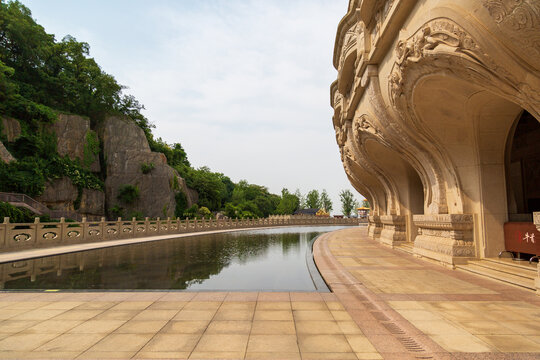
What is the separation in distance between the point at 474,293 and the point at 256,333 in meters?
4.09

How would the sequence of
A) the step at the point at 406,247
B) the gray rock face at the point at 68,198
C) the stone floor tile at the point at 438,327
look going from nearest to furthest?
the stone floor tile at the point at 438,327 → the step at the point at 406,247 → the gray rock face at the point at 68,198

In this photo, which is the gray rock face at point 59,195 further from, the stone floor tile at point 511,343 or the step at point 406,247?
the stone floor tile at point 511,343

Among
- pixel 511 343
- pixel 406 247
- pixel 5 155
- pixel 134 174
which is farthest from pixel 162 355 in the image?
pixel 134 174

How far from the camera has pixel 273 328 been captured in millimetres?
3654

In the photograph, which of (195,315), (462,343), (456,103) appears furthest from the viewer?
(456,103)

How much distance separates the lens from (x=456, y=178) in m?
7.70

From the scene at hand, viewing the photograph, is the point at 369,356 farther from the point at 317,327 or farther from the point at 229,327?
the point at 229,327

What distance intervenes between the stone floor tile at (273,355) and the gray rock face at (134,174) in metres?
32.8

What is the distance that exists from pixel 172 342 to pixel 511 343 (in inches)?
149

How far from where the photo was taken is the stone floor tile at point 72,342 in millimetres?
3112

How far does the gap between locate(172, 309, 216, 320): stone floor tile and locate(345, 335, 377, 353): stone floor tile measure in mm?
1937

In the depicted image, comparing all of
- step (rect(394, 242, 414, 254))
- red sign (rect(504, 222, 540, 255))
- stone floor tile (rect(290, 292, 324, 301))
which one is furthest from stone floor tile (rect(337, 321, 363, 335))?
step (rect(394, 242, 414, 254))

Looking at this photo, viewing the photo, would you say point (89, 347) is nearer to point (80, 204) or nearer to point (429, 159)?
point (429, 159)

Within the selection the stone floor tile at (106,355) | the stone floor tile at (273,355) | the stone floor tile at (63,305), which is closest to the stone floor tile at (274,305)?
the stone floor tile at (273,355)
